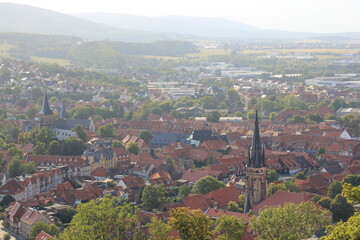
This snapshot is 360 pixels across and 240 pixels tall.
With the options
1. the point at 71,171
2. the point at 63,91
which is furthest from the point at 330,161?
the point at 63,91

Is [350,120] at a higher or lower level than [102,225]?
lower

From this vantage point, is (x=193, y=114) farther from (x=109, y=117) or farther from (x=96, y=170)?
(x=96, y=170)

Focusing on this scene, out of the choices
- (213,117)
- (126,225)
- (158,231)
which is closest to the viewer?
(158,231)

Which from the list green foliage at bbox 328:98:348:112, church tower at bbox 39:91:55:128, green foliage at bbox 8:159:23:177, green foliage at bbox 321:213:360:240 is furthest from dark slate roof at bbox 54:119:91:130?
green foliage at bbox 321:213:360:240

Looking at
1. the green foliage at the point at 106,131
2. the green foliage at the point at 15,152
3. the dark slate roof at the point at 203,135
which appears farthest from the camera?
the green foliage at the point at 106,131

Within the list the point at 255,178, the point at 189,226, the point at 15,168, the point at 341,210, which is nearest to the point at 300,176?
the point at 341,210

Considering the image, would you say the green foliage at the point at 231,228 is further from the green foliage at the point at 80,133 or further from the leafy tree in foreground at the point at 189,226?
the green foliage at the point at 80,133

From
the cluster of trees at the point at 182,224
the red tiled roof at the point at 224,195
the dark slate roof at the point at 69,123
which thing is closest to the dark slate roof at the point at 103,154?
the red tiled roof at the point at 224,195

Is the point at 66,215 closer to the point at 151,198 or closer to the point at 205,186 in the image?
the point at 151,198
